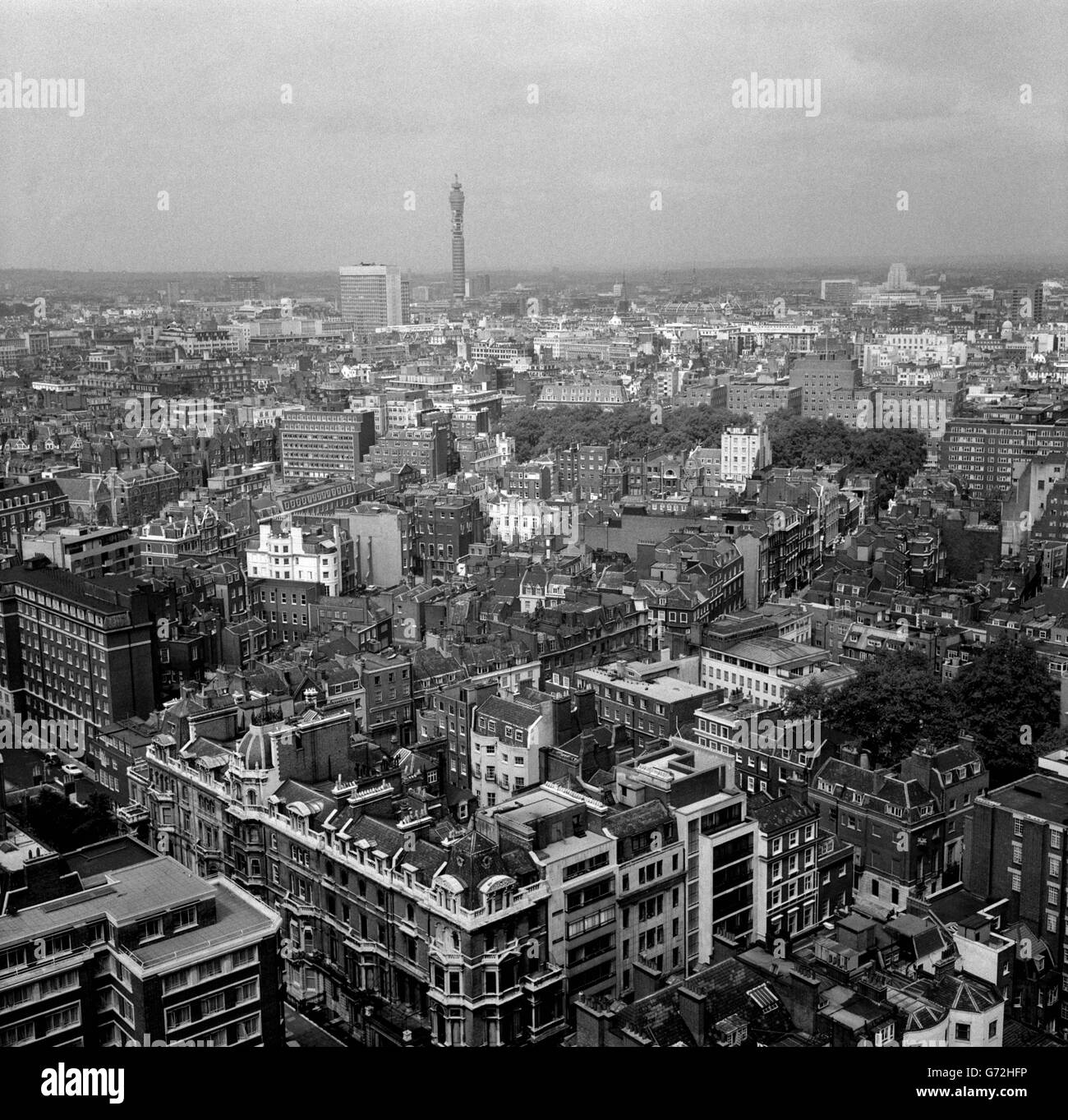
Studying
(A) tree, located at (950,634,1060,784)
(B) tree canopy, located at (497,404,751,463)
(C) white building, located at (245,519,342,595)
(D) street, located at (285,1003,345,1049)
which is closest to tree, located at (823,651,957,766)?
(A) tree, located at (950,634,1060,784)

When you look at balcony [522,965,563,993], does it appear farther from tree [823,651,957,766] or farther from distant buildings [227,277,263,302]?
distant buildings [227,277,263,302]

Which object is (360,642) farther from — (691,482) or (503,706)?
(691,482)

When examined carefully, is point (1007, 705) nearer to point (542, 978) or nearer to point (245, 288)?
point (542, 978)

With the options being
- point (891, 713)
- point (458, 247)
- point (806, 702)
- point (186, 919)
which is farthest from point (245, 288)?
point (186, 919)

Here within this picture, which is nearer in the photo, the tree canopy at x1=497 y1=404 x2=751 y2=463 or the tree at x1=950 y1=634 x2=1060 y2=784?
the tree at x1=950 y1=634 x2=1060 y2=784

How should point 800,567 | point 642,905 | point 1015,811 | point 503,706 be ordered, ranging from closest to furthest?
point 642,905 < point 1015,811 < point 503,706 < point 800,567

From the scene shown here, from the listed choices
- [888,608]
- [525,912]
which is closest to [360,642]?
[888,608]
